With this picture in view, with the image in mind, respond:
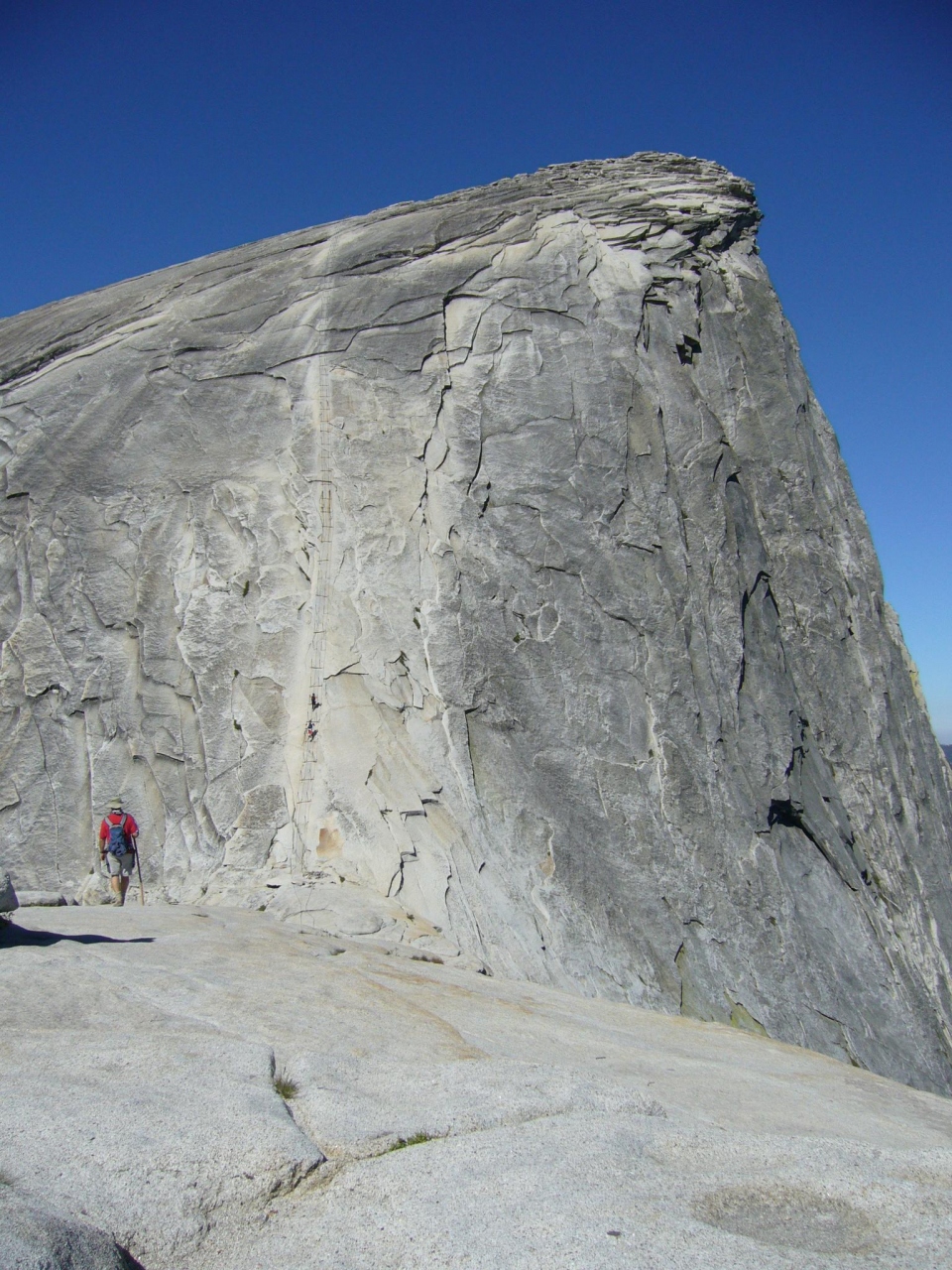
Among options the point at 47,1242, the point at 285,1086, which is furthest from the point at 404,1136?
the point at 47,1242

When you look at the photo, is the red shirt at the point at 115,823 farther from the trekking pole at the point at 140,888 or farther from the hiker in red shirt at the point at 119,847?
the trekking pole at the point at 140,888

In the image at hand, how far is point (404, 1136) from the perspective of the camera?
423 centimetres

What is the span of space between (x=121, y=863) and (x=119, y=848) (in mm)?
168

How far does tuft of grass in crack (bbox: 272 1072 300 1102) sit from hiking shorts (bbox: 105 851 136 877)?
17.9ft

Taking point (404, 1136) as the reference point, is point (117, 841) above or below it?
above

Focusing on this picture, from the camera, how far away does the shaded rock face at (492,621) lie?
373 inches

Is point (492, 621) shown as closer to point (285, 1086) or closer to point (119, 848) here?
point (119, 848)

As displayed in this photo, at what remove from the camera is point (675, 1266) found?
336 centimetres

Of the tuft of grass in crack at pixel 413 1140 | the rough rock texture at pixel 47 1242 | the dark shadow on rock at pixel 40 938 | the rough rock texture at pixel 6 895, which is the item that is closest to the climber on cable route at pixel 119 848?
the dark shadow on rock at pixel 40 938

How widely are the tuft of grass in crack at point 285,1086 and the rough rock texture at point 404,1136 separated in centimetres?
3

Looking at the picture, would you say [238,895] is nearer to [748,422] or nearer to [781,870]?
[781,870]

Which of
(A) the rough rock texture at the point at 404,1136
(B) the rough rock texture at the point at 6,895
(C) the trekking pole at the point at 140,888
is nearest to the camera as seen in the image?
(A) the rough rock texture at the point at 404,1136

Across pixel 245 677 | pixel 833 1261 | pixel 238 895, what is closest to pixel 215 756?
pixel 245 677

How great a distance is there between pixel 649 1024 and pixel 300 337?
313 inches
